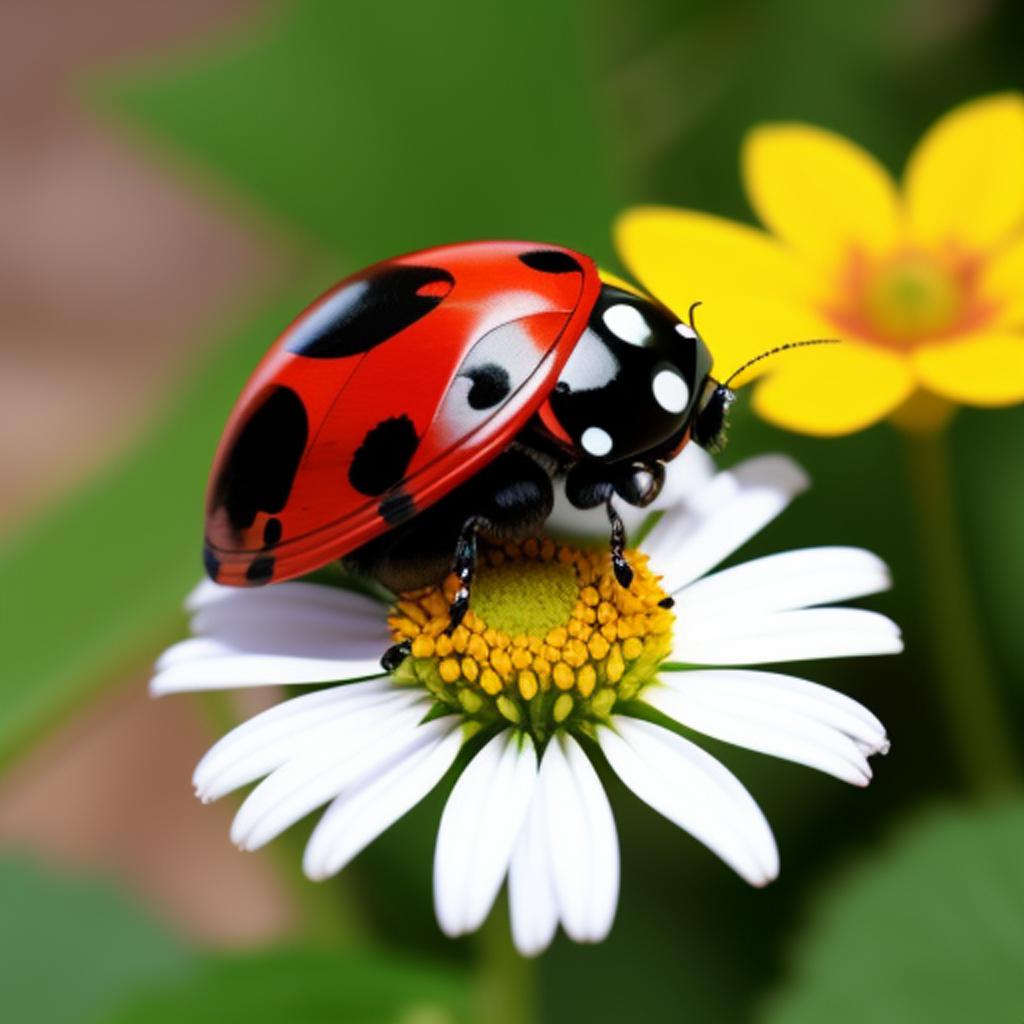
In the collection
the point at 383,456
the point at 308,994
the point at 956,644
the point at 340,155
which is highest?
the point at 340,155

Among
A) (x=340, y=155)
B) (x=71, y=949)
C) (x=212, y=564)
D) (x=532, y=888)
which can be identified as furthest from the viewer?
(x=340, y=155)

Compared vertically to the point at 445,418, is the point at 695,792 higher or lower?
lower

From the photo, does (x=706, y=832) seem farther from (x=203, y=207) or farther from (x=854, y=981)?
(x=203, y=207)

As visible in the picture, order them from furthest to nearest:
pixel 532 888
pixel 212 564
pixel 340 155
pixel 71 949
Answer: pixel 340 155 < pixel 71 949 < pixel 212 564 < pixel 532 888

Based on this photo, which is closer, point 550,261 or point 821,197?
point 550,261

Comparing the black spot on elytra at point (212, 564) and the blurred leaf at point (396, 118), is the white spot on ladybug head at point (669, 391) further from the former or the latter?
the blurred leaf at point (396, 118)

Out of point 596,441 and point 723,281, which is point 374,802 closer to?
point 596,441

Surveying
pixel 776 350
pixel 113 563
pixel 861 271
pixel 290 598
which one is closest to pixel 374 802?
pixel 290 598

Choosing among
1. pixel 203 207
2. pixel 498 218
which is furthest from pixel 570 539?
pixel 203 207
